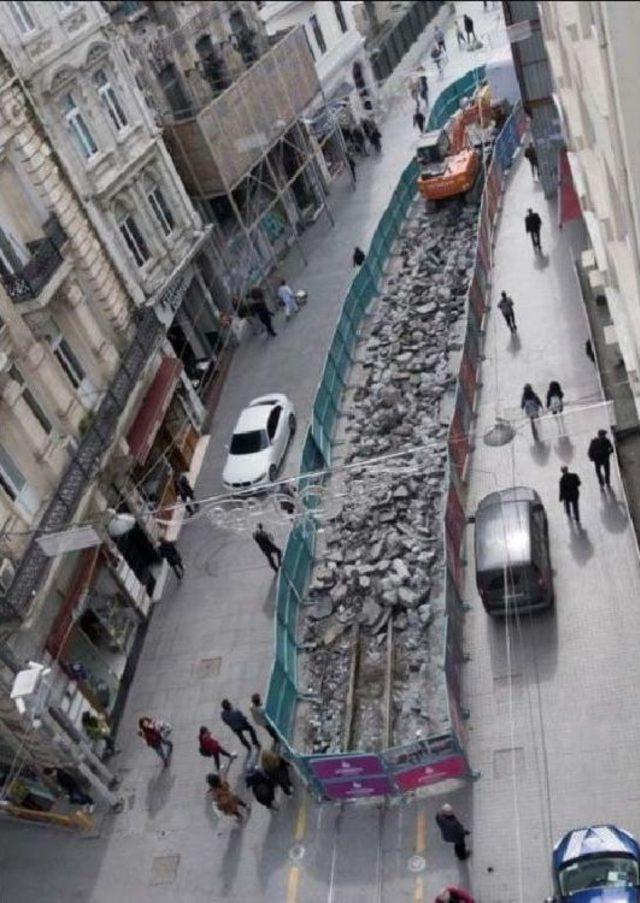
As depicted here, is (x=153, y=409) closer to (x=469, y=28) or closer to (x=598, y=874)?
(x=598, y=874)

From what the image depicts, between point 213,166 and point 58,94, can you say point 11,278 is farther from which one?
point 213,166

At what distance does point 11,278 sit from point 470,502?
1190 centimetres

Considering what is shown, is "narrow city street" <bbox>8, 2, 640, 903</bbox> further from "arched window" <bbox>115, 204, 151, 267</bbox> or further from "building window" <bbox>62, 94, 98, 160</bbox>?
"building window" <bbox>62, 94, 98, 160</bbox>

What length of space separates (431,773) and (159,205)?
798 inches

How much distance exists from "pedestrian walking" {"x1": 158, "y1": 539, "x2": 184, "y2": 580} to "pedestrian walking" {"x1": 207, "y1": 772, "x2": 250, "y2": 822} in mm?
7159

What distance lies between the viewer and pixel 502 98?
132ft

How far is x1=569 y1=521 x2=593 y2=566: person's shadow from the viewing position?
19609mm

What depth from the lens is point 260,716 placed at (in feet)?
59.9

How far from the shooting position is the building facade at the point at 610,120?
9586mm

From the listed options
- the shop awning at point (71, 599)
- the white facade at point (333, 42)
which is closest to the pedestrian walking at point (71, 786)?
the shop awning at point (71, 599)

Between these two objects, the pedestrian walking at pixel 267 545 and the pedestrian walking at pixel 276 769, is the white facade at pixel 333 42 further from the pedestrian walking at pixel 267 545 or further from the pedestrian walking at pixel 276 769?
the pedestrian walking at pixel 276 769

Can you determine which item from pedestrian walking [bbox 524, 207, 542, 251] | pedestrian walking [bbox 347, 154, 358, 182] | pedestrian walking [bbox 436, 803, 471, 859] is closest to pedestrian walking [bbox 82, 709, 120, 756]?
pedestrian walking [bbox 436, 803, 471, 859]

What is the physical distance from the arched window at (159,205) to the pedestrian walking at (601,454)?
16.3 m

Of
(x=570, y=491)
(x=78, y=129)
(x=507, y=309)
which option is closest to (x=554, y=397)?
(x=570, y=491)
